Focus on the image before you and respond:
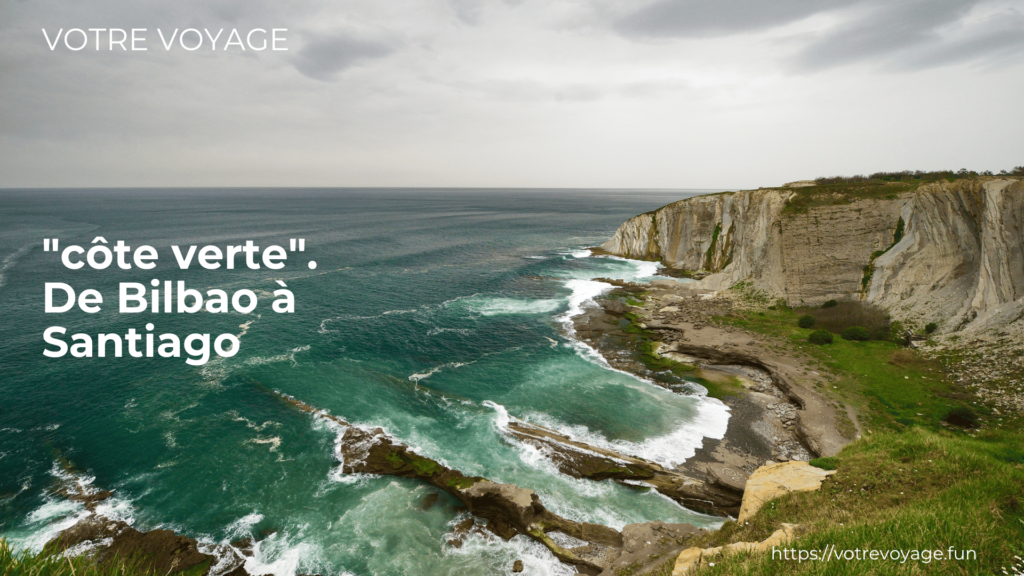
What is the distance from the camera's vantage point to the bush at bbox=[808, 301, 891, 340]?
132 feet

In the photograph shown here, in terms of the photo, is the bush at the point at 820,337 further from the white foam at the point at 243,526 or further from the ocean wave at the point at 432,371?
the white foam at the point at 243,526

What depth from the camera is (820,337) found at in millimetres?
39969

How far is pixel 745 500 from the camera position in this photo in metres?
18.2

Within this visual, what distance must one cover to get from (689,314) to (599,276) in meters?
25.8

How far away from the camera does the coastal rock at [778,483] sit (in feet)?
56.6

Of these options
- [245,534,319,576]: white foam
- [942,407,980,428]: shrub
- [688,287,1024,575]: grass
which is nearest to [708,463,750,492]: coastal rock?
[688,287,1024,575]: grass

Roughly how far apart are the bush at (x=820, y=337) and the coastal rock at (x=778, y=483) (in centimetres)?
2619

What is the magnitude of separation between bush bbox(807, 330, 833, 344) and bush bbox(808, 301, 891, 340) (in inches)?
113

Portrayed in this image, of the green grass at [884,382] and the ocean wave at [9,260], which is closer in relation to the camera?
the green grass at [884,382]

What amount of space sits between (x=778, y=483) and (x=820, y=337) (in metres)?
29.1

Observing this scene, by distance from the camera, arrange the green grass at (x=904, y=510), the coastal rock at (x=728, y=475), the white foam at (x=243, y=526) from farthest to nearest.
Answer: the coastal rock at (x=728, y=475)
the white foam at (x=243, y=526)
the green grass at (x=904, y=510)

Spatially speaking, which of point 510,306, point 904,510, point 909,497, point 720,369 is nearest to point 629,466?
point 909,497

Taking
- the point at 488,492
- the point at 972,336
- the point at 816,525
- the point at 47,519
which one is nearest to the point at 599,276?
the point at 972,336

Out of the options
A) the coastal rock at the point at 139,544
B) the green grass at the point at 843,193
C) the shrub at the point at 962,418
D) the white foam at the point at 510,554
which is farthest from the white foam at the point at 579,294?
the coastal rock at the point at 139,544
